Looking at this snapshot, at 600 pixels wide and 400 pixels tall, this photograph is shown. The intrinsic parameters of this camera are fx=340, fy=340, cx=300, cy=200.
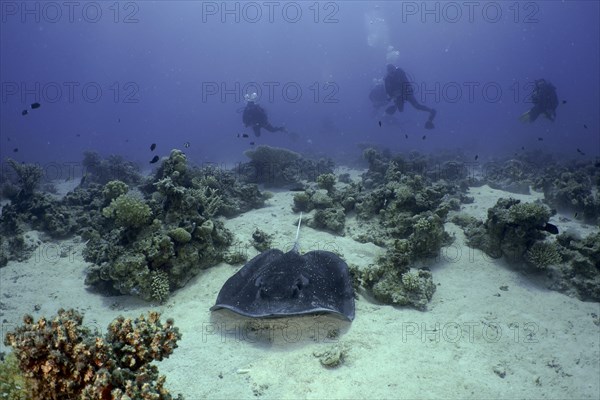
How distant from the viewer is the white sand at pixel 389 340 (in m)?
4.95

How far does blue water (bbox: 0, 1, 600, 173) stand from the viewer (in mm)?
84062

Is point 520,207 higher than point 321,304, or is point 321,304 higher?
point 520,207

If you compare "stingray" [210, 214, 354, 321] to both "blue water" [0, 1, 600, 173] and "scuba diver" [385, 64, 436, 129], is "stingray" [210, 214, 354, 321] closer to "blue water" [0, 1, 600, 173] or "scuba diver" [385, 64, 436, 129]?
"scuba diver" [385, 64, 436, 129]

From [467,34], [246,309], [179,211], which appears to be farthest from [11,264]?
[467,34]

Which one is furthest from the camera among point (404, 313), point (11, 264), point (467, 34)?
point (467, 34)

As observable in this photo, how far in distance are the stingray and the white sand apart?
0.69 metres

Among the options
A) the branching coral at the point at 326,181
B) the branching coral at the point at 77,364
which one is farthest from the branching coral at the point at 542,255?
the branching coral at the point at 77,364

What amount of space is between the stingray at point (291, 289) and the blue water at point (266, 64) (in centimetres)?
4449

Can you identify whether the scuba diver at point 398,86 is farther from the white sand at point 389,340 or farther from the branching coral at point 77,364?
the branching coral at point 77,364

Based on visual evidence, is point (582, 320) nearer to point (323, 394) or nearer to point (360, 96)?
point (323, 394)

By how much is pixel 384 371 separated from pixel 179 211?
5702 mm

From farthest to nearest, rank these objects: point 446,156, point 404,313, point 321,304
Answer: point 446,156 < point 404,313 < point 321,304

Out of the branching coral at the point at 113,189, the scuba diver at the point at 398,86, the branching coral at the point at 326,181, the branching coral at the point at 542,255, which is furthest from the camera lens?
the scuba diver at the point at 398,86

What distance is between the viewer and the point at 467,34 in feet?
545
